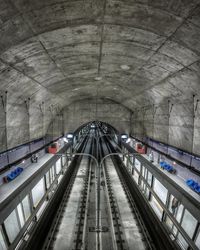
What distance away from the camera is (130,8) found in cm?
350

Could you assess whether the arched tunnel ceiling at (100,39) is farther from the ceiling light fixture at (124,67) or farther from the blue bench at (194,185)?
the blue bench at (194,185)

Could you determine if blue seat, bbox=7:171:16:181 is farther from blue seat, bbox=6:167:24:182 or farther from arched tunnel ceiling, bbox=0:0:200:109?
arched tunnel ceiling, bbox=0:0:200:109

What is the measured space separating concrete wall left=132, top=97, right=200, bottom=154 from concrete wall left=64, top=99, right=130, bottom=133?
182 inches

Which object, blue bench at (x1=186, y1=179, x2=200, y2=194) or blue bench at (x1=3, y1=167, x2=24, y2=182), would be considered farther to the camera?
blue bench at (x1=3, y1=167, x2=24, y2=182)

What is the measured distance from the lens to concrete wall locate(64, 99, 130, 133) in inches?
764

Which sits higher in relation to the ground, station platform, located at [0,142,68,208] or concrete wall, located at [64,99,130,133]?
concrete wall, located at [64,99,130,133]

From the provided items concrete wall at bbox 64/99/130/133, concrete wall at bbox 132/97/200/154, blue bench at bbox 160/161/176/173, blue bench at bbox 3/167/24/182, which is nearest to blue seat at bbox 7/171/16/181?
blue bench at bbox 3/167/24/182

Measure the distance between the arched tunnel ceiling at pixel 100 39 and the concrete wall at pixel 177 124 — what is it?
109 cm

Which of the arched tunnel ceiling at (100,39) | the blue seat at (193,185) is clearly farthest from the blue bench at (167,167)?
the arched tunnel ceiling at (100,39)

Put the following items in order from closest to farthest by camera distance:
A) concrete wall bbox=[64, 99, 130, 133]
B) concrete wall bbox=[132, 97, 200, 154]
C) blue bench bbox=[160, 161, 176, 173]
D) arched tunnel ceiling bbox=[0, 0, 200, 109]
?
1. arched tunnel ceiling bbox=[0, 0, 200, 109]
2. concrete wall bbox=[132, 97, 200, 154]
3. blue bench bbox=[160, 161, 176, 173]
4. concrete wall bbox=[64, 99, 130, 133]

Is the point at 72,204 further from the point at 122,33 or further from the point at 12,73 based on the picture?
the point at 122,33

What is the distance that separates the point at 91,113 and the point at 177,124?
11209mm

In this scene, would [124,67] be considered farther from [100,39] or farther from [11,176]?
[11,176]

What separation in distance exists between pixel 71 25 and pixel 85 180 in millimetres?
11576
